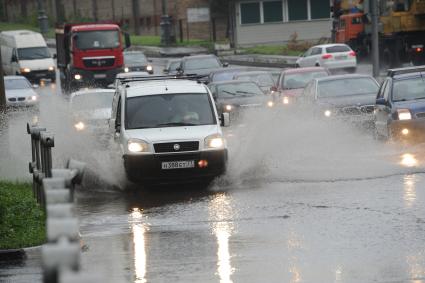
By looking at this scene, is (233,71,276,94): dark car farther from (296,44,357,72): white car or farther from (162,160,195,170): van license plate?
(162,160,195,170): van license plate

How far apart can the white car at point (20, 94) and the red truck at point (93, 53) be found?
4.71 meters

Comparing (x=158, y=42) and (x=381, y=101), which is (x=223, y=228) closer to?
(x=381, y=101)

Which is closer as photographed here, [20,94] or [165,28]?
[20,94]

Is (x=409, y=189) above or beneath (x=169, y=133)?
beneath

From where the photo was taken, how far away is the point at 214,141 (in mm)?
17500

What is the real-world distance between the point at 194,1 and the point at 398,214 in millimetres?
68552

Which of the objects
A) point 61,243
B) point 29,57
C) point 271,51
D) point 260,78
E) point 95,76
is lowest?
point 271,51

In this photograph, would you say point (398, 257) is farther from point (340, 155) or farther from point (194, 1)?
point (194, 1)

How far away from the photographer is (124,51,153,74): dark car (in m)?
52.2

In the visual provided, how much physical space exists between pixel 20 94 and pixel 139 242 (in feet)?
98.7

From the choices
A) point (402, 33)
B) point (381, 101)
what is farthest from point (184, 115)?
point (402, 33)

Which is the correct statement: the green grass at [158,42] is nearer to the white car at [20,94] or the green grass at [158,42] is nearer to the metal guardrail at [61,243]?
the white car at [20,94]

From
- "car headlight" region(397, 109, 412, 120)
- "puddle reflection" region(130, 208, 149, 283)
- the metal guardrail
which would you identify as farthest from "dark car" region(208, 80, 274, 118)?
the metal guardrail

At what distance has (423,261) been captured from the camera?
10.6 m
